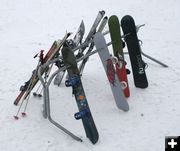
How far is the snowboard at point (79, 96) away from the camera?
3943 mm

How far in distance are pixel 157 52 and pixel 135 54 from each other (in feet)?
5.67

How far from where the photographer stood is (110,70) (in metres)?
4.46

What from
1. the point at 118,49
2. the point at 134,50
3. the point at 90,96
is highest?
the point at 118,49

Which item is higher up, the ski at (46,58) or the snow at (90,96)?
the ski at (46,58)

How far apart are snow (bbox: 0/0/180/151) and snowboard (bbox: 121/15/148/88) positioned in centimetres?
16

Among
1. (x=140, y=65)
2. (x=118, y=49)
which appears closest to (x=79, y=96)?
(x=118, y=49)

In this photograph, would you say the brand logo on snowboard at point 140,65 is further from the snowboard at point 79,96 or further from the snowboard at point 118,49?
the snowboard at point 79,96

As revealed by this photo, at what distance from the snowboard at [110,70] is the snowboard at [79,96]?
550 mm

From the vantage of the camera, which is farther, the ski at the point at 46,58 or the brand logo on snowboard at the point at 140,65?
the brand logo on snowboard at the point at 140,65

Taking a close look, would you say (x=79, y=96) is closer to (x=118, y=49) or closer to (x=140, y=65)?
(x=118, y=49)

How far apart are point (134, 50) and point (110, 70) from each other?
777mm

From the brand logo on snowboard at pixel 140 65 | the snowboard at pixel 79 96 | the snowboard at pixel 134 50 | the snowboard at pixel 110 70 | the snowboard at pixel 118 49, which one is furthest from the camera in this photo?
the brand logo on snowboard at pixel 140 65

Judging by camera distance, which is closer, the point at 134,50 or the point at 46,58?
the point at 46,58

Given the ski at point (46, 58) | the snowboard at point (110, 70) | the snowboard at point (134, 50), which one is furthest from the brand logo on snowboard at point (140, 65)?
the ski at point (46, 58)
